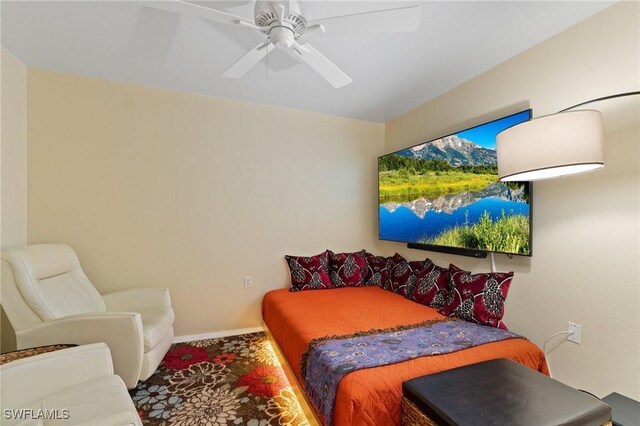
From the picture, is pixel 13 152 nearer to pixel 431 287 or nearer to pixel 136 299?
pixel 136 299

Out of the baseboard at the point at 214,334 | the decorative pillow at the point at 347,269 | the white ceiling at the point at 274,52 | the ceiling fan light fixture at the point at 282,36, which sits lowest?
the baseboard at the point at 214,334

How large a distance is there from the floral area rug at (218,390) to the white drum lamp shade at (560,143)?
77.3 inches

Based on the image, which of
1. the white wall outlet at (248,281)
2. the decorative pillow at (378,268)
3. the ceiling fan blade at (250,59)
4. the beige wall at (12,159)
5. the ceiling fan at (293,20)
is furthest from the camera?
the decorative pillow at (378,268)

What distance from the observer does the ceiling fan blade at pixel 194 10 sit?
4.03 ft

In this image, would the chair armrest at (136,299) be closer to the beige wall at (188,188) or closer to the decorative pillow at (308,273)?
the beige wall at (188,188)

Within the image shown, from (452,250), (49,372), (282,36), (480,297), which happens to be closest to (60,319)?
(49,372)

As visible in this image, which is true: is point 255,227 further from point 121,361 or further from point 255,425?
point 255,425

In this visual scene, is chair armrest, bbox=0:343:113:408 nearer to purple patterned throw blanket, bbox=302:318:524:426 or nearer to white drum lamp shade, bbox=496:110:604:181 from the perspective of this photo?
purple patterned throw blanket, bbox=302:318:524:426

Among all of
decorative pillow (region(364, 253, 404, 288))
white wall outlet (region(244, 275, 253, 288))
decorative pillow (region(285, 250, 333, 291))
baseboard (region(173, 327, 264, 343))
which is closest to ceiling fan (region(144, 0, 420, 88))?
decorative pillow (region(285, 250, 333, 291))

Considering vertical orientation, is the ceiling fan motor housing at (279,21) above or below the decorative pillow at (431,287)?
above

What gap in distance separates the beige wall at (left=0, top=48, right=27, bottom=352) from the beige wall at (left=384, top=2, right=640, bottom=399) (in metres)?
3.72

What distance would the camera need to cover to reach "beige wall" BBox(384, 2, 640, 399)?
1521 millimetres

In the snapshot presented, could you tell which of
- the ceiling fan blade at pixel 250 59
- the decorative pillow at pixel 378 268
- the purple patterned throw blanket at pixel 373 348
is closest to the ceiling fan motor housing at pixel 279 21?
the ceiling fan blade at pixel 250 59

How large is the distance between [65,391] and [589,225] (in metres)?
2.91
